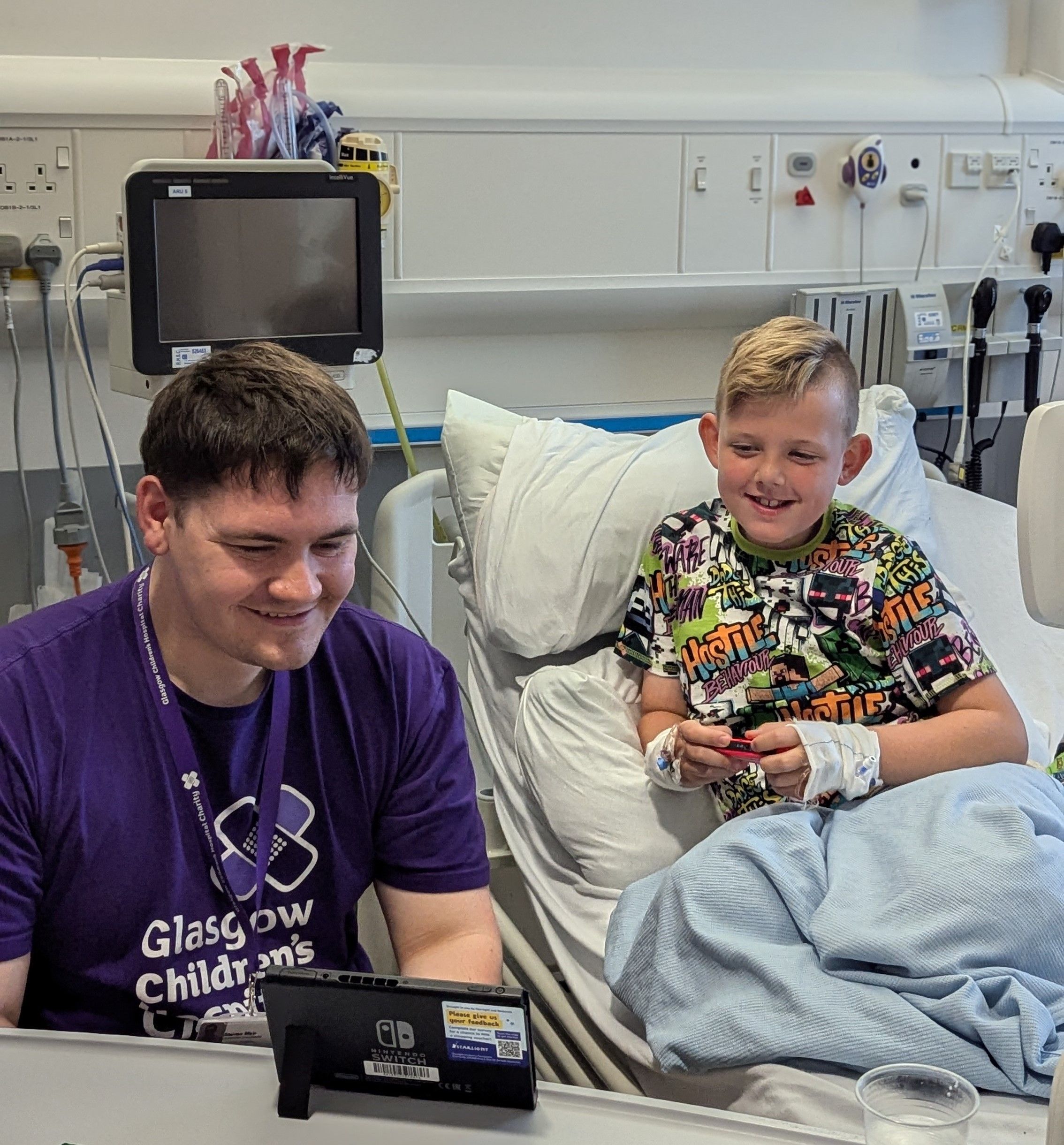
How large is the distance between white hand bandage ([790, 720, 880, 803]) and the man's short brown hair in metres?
0.76

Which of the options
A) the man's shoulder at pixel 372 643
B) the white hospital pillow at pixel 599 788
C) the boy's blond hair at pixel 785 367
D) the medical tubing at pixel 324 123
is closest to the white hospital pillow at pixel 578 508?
the white hospital pillow at pixel 599 788

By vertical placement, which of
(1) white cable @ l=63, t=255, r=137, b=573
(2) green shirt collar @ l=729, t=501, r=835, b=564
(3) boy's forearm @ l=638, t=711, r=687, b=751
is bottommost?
(3) boy's forearm @ l=638, t=711, r=687, b=751

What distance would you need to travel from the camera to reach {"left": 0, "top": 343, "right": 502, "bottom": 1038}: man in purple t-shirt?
1.24 m

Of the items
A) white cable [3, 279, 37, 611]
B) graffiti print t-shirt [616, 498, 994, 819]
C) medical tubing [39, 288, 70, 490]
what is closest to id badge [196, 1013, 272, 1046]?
graffiti print t-shirt [616, 498, 994, 819]

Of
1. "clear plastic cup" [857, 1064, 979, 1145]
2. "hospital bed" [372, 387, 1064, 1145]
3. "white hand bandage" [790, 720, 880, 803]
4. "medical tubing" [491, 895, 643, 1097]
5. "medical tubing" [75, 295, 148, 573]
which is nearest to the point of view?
"clear plastic cup" [857, 1064, 979, 1145]

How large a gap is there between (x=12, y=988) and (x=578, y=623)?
1.08 m

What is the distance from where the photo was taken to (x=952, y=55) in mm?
3049

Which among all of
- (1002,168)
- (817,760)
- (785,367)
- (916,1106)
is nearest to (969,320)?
(1002,168)

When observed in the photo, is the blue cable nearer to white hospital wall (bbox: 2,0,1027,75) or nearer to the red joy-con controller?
white hospital wall (bbox: 2,0,1027,75)

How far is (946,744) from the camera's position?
1795 mm

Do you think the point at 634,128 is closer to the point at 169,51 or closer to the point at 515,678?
the point at 169,51

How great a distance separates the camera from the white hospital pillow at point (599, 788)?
1.87 m

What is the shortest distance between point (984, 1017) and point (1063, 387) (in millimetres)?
2191

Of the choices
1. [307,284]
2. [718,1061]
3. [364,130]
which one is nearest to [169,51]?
[364,130]
